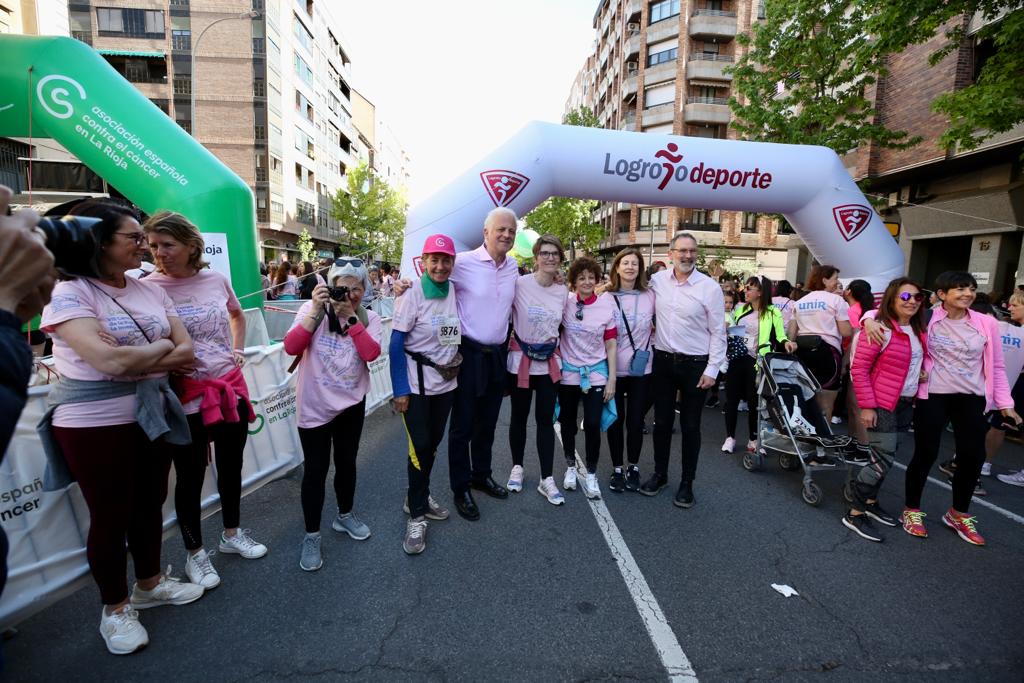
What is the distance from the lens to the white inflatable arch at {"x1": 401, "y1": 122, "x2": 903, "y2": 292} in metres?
6.51

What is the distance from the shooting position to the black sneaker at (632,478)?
14.5 ft

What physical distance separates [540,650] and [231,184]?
6.58 metres

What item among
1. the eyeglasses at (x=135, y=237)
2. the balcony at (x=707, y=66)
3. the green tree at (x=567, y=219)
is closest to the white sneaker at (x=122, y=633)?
the eyeglasses at (x=135, y=237)

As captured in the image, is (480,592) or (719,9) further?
(719,9)

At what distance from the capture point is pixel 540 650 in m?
2.42

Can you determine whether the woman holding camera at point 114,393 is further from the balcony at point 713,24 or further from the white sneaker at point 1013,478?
the balcony at point 713,24

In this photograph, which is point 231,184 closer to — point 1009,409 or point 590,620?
point 590,620

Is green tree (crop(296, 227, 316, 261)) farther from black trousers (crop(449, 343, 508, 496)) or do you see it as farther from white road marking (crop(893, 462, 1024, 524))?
white road marking (crop(893, 462, 1024, 524))

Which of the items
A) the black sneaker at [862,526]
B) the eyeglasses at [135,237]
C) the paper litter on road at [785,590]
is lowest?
the paper litter on road at [785,590]

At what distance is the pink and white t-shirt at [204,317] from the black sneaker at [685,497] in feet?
11.2

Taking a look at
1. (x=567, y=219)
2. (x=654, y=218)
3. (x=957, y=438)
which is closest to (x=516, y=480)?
(x=957, y=438)

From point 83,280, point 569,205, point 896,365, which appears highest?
point 569,205

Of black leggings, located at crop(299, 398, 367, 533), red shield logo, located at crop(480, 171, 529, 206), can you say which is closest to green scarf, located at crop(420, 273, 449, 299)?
black leggings, located at crop(299, 398, 367, 533)

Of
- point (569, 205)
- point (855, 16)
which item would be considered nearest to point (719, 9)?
point (569, 205)
